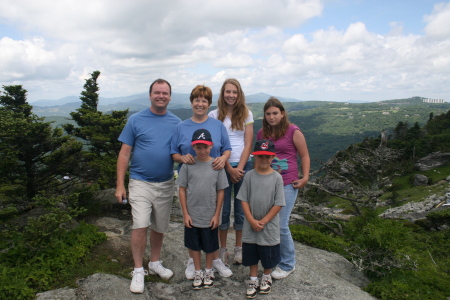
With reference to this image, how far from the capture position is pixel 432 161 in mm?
A: 52344

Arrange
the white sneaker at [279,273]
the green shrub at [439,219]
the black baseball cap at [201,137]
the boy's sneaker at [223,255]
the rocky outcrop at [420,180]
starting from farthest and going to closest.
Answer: the rocky outcrop at [420,180] < the green shrub at [439,219] < the boy's sneaker at [223,255] < the white sneaker at [279,273] < the black baseball cap at [201,137]

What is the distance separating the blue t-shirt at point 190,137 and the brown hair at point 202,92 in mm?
342

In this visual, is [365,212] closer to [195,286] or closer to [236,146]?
[236,146]

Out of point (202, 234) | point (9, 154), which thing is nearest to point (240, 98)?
point (202, 234)

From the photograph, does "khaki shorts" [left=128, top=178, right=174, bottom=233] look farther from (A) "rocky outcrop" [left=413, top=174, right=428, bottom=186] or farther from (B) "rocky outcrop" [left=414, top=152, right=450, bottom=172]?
(B) "rocky outcrop" [left=414, top=152, right=450, bottom=172]

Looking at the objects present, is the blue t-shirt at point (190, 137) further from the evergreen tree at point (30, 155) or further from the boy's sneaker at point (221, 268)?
the evergreen tree at point (30, 155)

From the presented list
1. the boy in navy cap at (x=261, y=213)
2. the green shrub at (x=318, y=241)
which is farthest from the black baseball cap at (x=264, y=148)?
the green shrub at (x=318, y=241)

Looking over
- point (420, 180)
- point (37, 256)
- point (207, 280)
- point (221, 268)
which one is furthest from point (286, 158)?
point (420, 180)

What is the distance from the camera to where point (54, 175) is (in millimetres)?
8883

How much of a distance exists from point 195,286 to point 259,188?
176 cm

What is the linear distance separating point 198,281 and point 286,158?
2.29 meters

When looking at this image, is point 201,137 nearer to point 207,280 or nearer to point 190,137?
point 190,137

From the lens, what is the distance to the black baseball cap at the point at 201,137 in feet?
12.4

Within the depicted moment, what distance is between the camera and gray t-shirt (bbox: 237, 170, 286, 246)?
394 centimetres
